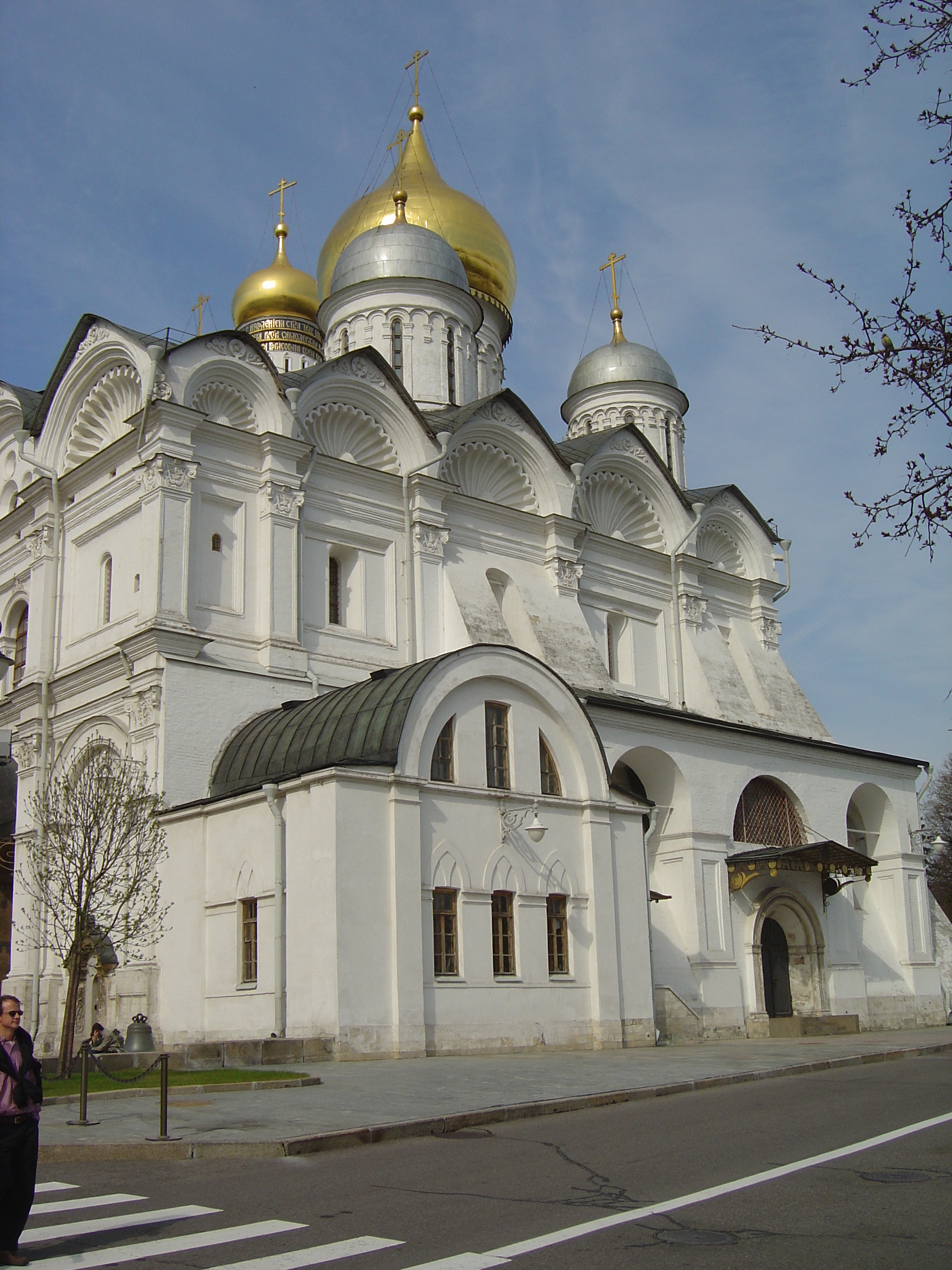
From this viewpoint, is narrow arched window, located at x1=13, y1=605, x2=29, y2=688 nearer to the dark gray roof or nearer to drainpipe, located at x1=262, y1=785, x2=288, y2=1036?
the dark gray roof

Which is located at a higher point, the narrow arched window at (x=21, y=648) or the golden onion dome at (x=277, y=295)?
the golden onion dome at (x=277, y=295)

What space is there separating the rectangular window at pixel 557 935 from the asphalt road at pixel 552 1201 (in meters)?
9.16

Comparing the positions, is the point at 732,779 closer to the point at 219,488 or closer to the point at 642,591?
the point at 642,591

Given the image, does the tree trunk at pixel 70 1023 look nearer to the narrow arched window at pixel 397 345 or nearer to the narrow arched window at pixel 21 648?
the narrow arched window at pixel 21 648

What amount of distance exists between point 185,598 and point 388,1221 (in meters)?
16.4

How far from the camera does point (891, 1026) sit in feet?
95.8

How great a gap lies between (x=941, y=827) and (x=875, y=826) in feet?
96.0

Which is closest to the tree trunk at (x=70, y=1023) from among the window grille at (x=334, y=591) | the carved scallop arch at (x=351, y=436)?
the window grille at (x=334, y=591)

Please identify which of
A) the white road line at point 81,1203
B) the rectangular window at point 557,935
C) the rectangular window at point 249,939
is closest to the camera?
the white road line at point 81,1203

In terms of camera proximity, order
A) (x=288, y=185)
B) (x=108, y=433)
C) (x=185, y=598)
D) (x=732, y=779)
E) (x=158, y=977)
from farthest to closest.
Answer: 1. (x=288, y=185)
2. (x=732, y=779)
3. (x=108, y=433)
4. (x=185, y=598)
5. (x=158, y=977)

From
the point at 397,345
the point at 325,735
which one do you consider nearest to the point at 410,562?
the point at 325,735

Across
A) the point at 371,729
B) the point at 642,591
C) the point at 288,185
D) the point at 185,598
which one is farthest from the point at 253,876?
the point at 288,185

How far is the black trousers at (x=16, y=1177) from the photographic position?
20.5ft

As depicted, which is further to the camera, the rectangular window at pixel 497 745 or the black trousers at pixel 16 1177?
the rectangular window at pixel 497 745
